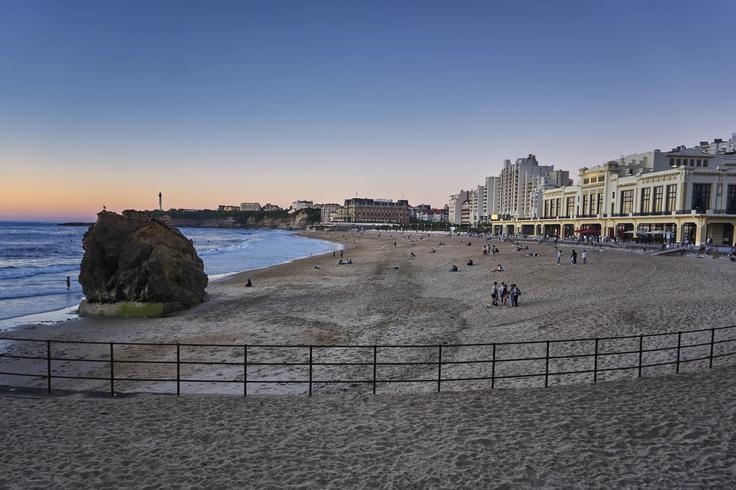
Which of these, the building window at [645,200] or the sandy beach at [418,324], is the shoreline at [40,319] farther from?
the building window at [645,200]

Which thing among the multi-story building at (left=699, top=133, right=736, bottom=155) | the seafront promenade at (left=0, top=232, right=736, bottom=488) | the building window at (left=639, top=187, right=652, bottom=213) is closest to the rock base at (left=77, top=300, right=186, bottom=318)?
the seafront promenade at (left=0, top=232, right=736, bottom=488)

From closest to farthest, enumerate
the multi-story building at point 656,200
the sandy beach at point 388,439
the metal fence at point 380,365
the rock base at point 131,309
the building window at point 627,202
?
the sandy beach at point 388,439 < the metal fence at point 380,365 < the rock base at point 131,309 < the multi-story building at point 656,200 < the building window at point 627,202

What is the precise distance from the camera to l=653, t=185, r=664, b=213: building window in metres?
68.8

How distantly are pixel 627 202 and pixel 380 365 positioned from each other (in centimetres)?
7921

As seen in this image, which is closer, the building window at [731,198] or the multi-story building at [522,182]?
the building window at [731,198]

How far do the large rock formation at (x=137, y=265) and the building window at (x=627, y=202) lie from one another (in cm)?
7320

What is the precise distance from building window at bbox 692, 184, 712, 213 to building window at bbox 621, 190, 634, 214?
12665mm

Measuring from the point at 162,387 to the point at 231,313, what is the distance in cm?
1133

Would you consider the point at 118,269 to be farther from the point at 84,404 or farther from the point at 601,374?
the point at 601,374

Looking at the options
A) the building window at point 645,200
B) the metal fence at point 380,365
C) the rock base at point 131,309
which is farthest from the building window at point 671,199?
the rock base at point 131,309

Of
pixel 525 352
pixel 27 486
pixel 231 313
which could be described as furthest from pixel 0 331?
pixel 525 352

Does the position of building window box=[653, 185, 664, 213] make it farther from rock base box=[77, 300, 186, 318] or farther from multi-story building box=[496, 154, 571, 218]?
multi-story building box=[496, 154, 571, 218]

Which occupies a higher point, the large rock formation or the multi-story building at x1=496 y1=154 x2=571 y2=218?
the multi-story building at x1=496 y1=154 x2=571 y2=218

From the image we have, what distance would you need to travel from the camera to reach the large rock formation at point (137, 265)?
975 inches
